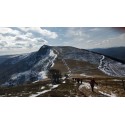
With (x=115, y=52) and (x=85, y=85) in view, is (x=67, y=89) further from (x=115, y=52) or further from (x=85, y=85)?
(x=115, y=52)

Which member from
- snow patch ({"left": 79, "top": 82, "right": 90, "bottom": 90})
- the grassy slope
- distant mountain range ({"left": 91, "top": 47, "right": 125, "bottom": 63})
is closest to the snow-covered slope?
the grassy slope

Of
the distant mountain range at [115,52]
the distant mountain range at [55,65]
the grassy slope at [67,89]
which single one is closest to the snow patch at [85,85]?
the grassy slope at [67,89]

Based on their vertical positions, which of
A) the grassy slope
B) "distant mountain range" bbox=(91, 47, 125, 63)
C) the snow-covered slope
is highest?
"distant mountain range" bbox=(91, 47, 125, 63)

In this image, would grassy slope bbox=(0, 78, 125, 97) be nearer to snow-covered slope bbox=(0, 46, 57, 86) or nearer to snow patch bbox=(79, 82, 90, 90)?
snow patch bbox=(79, 82, 90, 90)

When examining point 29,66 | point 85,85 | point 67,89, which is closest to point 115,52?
point 85,85

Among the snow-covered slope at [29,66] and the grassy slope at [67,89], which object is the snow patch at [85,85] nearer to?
the grassy slope at [67,89]
